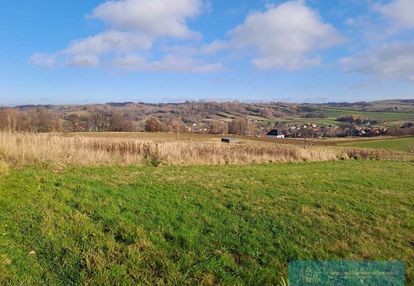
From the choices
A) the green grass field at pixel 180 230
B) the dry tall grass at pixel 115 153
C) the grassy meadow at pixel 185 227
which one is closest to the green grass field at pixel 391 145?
the dry tall grass at pixel 115 153

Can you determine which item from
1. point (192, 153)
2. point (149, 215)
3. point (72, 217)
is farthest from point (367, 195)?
point (192, 153)

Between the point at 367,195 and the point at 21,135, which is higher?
the point at 21,135

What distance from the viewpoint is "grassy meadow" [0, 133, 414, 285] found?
16.0 ft

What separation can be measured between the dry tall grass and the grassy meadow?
11.1 ft

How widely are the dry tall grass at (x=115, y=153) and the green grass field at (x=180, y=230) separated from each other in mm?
3764

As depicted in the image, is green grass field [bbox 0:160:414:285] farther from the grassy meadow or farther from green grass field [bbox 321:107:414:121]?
Answer: green grass field [bbox 321:107:414:121]

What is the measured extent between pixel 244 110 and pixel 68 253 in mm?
126683

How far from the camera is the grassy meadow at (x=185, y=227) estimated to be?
4867 millimetres

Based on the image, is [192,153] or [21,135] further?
[192,153]

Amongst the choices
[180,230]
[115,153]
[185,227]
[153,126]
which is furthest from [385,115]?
[180,230]

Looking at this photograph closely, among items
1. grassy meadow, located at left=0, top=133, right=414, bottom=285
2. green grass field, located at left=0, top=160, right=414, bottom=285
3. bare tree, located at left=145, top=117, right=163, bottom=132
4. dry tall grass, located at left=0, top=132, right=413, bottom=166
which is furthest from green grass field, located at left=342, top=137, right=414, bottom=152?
green grass field, located at left=0, top=160, right=414, bottom=285

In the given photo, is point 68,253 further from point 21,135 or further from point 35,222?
point 21,135

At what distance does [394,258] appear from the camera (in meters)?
5.68

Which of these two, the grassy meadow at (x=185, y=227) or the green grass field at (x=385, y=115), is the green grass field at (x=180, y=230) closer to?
the grassy meadow at (x=185, y=227)
